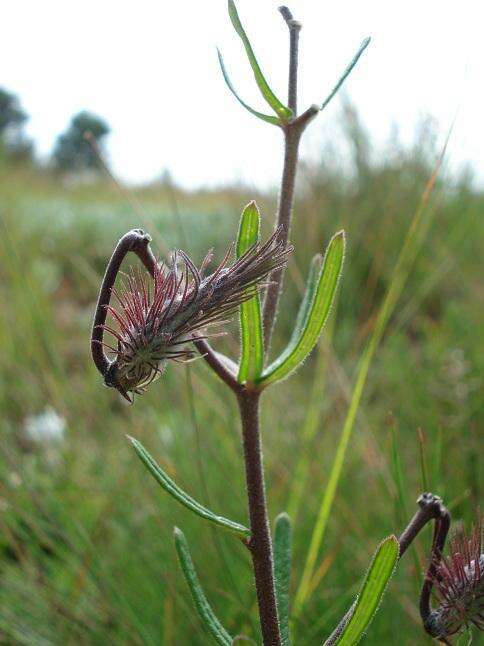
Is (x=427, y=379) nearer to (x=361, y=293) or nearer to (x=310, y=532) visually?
(x=310, y=532)

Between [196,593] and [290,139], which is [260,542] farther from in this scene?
[290,139]

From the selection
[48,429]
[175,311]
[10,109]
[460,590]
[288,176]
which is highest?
[10,109]

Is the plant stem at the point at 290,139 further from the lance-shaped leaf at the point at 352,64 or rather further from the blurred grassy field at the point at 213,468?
the blurred grassy field at the point at 213,468

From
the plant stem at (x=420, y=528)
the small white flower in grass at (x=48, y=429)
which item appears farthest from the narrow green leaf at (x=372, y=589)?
the small white flower in grass at (x=48, y=429)

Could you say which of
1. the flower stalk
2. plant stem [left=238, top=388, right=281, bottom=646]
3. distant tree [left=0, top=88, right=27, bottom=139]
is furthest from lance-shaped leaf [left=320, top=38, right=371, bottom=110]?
distant tree [left=0, top=88, right=27, bottom=139]

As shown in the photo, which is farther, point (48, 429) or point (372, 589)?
point (48, 429)

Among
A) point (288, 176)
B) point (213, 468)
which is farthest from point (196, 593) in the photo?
point (213, 468)
